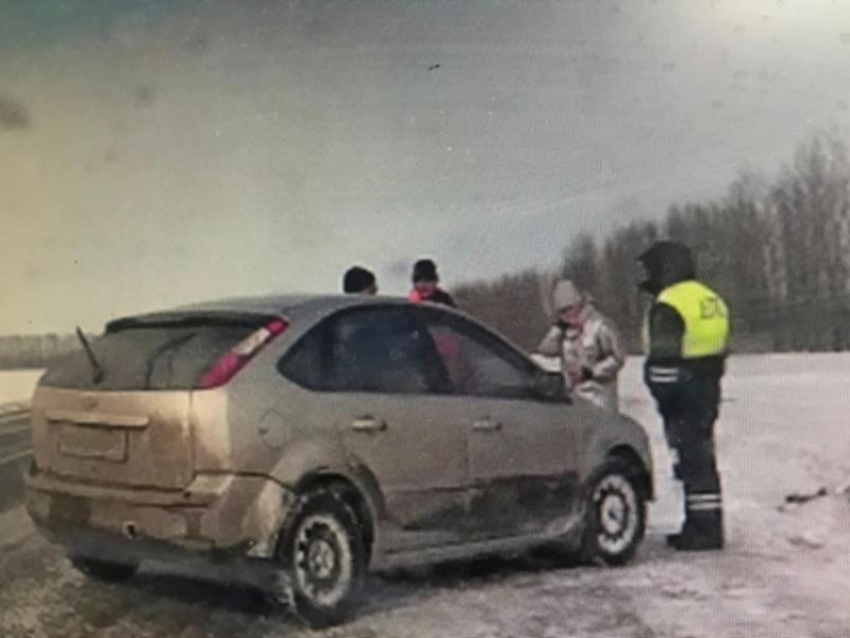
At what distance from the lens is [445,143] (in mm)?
1703

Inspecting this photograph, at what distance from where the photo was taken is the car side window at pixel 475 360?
1.67 metres

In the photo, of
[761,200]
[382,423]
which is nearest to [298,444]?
[382,423]

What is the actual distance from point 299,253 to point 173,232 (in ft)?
0.55

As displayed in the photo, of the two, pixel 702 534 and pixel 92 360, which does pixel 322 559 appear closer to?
pixel 92 360

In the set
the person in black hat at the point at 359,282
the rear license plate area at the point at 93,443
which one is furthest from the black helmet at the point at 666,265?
the rear license plate area at the point at 93,443

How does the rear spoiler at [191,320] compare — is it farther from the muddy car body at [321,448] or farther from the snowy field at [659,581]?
the snowy field at [659,581]

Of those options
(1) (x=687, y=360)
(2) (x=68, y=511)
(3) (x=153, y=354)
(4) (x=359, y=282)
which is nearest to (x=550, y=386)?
(1) (x=687, y=360)

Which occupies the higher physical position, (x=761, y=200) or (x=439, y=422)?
(x=761, y=200)

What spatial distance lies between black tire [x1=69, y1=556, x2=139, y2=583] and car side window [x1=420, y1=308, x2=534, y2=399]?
46 centimetres

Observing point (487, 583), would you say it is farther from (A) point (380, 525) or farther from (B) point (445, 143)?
(B) point (445, 143)

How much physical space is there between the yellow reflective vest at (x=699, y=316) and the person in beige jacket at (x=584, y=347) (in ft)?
0.28

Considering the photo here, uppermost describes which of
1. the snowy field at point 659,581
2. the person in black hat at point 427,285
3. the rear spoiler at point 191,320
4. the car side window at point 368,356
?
the person in black hat at point 427,285

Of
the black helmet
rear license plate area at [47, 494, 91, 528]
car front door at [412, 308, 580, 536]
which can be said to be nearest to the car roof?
car front door at [412, 308, 580, 536]

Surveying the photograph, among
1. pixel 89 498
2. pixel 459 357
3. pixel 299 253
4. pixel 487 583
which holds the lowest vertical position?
pixel 487 583
